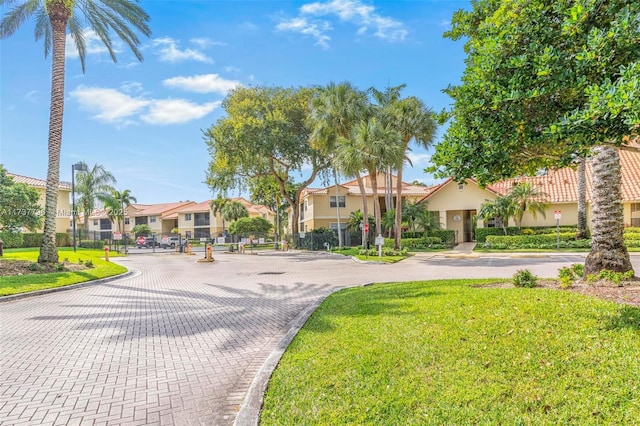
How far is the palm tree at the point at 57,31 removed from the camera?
1717 centimetres

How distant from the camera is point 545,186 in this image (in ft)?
108

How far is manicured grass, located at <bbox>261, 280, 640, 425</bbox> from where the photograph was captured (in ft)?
12.3

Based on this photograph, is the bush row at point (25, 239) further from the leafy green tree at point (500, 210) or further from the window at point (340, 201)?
the leafy green tree at point (500, 210)

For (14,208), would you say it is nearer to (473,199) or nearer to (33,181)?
(33,181)

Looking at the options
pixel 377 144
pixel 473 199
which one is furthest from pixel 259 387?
pixel 473 199

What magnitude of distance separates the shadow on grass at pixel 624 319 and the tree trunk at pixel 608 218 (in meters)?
3.44

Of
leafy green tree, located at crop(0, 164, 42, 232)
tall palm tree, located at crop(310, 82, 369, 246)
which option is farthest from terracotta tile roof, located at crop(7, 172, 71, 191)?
tall palm tree, located at crop(310, 82, 369, 246)

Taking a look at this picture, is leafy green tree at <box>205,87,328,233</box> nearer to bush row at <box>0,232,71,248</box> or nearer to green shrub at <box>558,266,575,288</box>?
bush row at <box>0,232,71,248</box>

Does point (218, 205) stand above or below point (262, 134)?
below

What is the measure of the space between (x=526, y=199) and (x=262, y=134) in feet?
70.9

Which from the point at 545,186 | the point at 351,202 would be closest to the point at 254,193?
the point at 351,202

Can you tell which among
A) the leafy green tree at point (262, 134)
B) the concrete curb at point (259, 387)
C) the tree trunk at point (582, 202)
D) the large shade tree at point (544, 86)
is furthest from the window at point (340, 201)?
the large shade tree at point (544, 86)

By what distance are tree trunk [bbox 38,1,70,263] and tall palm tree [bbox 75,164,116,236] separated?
1230 inches

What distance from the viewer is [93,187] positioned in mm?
47844
